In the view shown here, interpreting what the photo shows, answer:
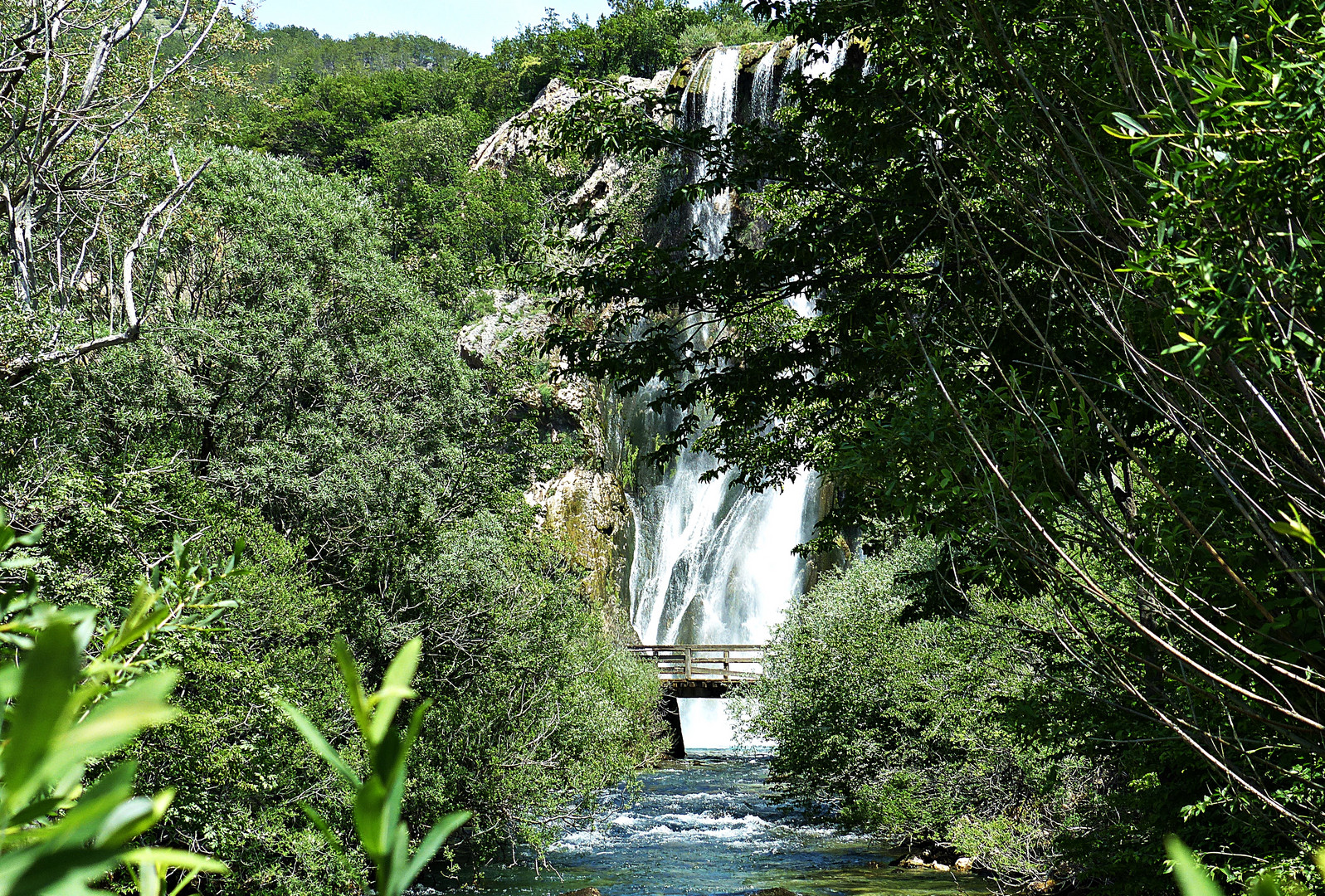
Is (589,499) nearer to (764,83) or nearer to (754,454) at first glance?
(764,83)

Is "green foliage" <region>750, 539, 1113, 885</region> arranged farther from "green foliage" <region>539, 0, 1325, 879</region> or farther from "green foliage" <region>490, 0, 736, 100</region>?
"green foliage" <region>490, 0, 736, 100</region>

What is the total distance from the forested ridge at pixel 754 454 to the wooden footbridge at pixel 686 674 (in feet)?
12.6

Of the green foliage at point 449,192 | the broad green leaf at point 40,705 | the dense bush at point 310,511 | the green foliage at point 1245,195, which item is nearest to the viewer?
the broad green leaf at point 40,705

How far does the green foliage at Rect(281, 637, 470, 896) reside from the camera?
0.39 meters

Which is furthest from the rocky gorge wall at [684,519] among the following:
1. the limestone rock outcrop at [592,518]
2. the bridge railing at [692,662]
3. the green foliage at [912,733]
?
the green foliage at [912,733]

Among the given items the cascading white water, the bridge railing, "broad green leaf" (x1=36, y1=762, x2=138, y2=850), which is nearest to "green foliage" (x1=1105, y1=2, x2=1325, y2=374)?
"broad green leaf" (x1=36, y1=762, x2=138, y2=850)

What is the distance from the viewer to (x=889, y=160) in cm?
702

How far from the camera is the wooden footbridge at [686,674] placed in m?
25.5

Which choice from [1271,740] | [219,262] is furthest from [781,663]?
[1271,740]

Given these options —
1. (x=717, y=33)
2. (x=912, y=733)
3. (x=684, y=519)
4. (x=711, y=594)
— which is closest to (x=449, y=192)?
(x=684, y=519)

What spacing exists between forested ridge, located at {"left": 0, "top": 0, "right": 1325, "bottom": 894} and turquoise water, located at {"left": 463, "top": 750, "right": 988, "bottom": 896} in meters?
0.74

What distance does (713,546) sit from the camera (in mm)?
29719

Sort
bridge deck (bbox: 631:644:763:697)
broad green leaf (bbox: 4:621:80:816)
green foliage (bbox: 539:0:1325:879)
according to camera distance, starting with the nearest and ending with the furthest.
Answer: broad green leaf (bbox: 4:621:80:816) < green foliage (bbox: 539:0:1325:879) < bridge deck (bbox: 631:644:763:697)

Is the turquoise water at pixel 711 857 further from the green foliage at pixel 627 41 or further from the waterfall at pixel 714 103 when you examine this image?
the green foliage at pixel 627 41
